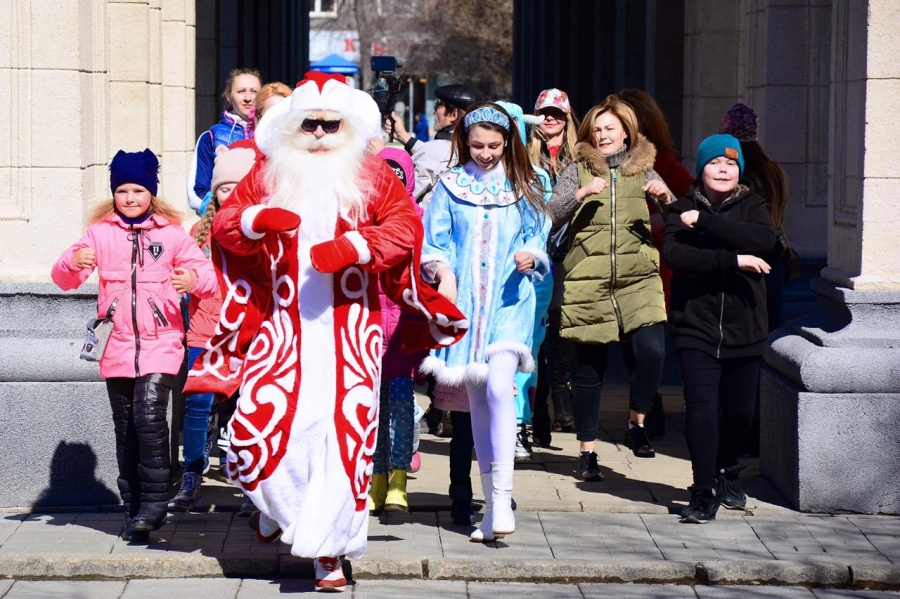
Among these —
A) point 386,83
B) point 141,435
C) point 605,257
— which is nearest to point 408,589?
point 141,435

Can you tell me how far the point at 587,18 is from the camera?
22.7 metres

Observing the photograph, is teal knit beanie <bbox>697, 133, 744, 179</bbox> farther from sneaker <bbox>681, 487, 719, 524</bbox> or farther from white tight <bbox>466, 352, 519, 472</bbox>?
sneaker <bbox>681, 487, 719, 524</bbox>

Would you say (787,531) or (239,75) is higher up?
(239,75)

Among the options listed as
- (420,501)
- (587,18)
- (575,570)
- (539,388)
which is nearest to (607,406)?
(539,388)

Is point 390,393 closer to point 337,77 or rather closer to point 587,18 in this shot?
point 337,77

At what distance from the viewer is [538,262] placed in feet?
22.4

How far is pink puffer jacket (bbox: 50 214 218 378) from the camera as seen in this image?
6.59m

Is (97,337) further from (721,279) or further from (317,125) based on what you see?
(721,279)

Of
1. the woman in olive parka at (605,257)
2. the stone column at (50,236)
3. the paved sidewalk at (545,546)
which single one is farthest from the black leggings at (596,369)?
the stone column at (50,236)

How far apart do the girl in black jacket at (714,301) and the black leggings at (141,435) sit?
2.23 meters

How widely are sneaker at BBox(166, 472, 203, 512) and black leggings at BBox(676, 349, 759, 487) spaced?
87.2 inches

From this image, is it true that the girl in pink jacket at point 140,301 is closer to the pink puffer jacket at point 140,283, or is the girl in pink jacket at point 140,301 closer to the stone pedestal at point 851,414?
the pink puffer jacket at point 140,283

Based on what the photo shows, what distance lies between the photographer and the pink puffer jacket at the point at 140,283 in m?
6.59

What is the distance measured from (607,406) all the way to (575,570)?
413 cm
